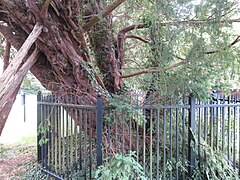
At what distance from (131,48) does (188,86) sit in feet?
7.24

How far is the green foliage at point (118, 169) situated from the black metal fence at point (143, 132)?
0.17 metres

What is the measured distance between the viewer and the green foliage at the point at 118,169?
277cm

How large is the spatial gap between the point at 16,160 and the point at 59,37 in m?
2.92

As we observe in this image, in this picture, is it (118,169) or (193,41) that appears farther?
(193,41)

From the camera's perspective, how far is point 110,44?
15.0 ft

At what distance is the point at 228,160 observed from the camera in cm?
368

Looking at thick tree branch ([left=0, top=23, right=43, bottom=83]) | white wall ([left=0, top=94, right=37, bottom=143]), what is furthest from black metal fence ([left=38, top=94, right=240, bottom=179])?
white wall ([left=0, top=94, right=37, bottom=143])

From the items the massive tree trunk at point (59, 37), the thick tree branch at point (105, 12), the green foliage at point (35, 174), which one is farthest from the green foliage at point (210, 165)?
the green foliage at point (35, 174)

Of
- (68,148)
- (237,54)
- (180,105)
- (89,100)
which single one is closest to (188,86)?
(180,105)

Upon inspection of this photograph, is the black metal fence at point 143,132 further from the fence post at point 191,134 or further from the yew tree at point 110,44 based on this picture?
the yew tree at point 110,44

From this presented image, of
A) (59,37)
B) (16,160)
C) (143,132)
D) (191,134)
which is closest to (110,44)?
(59,37)

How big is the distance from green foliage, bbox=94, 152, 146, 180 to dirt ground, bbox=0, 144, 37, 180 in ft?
6.68

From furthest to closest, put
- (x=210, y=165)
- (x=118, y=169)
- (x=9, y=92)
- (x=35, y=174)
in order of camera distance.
→ (x=35, y=174) → (x=210, y=165) → (x=9, y=92) → (x=118, y=169)

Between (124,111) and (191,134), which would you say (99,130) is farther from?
(191,134)
